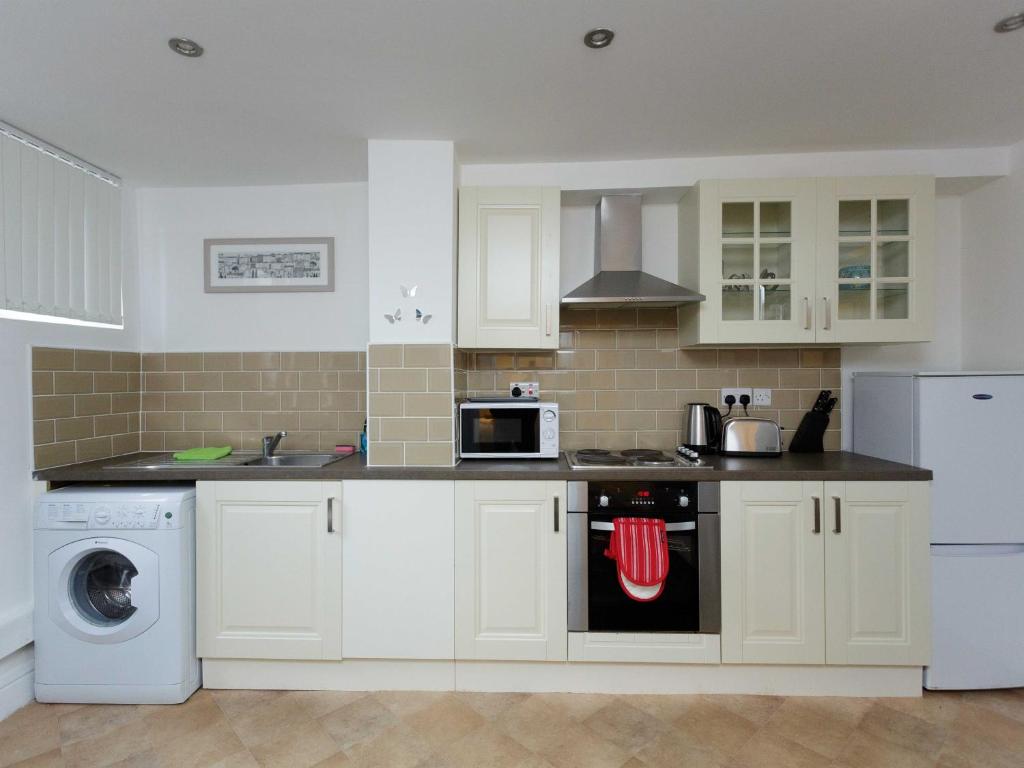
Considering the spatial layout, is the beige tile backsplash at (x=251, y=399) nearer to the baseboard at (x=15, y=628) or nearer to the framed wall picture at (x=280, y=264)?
the framed wall picture at (x=280, y=264)

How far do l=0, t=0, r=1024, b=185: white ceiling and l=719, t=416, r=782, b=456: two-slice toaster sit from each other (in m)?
1.29

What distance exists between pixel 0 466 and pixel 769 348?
11.4 ft

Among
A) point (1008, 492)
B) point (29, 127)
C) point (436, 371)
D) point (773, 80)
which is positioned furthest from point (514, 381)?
point (29, 127)

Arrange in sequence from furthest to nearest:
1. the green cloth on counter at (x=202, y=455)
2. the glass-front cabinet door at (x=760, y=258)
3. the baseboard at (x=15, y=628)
A: the green cloth on counter at (x=202, y=455) → the glass-front cabinet door at (x=760, y=258) → the baseboard at (x=15, y=628)

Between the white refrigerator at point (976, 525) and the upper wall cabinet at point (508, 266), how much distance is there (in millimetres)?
1628

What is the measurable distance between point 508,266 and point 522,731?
1908 mm

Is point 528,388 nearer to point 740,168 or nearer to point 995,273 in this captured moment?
point 740,168

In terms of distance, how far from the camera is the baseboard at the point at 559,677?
2195 millimetres

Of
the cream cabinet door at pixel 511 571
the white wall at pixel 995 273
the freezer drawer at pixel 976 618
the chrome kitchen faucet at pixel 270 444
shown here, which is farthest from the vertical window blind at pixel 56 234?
the white wall at pixel 995 273

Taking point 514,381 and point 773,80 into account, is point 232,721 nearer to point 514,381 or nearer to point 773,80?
point 514,381

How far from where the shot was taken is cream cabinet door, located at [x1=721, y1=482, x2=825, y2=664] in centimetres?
217

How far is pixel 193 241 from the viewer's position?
289cm

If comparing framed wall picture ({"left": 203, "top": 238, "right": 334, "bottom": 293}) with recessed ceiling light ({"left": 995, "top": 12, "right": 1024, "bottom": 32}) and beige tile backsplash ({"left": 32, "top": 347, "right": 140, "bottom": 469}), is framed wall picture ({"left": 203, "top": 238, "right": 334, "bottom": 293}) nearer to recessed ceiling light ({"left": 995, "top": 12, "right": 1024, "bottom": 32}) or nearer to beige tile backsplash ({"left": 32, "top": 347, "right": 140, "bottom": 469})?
beige tile backsplash ({"left": 32, "top": 347, "right": 140, "bottom": 469})

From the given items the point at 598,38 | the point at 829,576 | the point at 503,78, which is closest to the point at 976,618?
the point at 829,576
